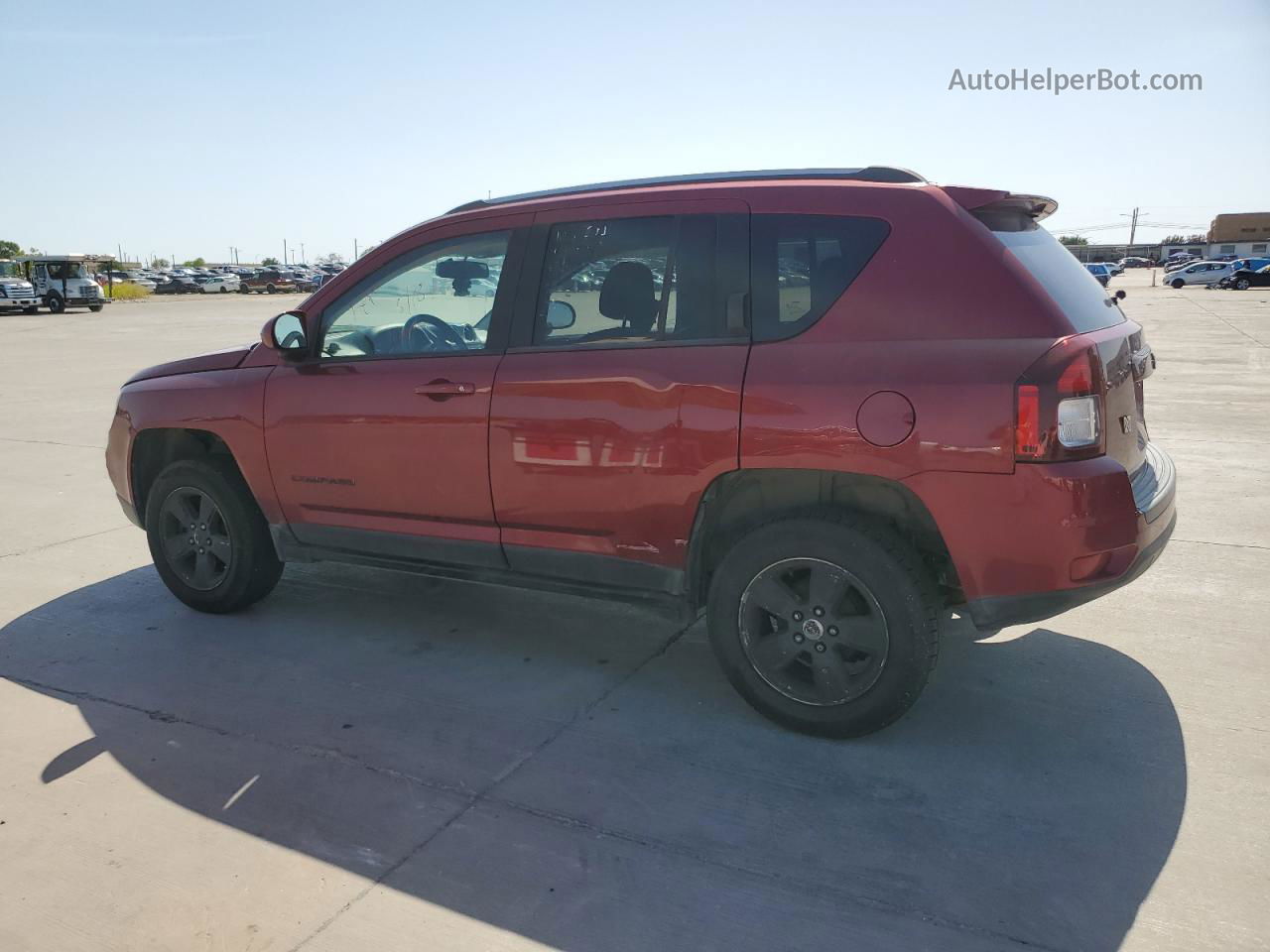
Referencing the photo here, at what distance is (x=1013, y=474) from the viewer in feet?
10.2

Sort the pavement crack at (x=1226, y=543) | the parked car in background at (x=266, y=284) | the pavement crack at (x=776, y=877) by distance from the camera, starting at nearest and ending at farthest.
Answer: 1. the pavement crack at (x=776, y=877)
2. the pavement crack at (x=1226, y=543)
3. the parked car in background at (x=266, y=284)

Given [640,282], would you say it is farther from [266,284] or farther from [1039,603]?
[266,284]

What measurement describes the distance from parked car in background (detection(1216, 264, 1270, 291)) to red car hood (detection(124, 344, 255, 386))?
5358cm

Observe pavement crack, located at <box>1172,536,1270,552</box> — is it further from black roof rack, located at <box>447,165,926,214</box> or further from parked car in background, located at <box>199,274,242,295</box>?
parked car in background, located at <box>199,274,242,295</box>

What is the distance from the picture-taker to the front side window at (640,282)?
3617 millimetres

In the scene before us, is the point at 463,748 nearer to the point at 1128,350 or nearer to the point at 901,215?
the point at 901,215

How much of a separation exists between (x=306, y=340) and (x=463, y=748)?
2.03 m

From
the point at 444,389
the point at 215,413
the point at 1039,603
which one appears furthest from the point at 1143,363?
the point at 215,413

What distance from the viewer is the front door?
4062mm

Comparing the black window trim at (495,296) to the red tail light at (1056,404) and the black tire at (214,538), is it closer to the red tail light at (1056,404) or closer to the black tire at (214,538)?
the black tire at (214,538)

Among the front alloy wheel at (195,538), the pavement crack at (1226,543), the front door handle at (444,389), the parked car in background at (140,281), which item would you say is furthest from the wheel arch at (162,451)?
the parked car in background at (140,281)

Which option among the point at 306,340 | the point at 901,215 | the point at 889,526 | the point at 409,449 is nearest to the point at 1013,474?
the point at 889,526

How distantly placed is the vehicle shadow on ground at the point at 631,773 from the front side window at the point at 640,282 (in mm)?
1441

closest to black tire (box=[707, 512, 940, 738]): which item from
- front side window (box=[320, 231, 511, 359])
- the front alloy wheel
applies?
front side window (box=[320, 231, 511, 359])
